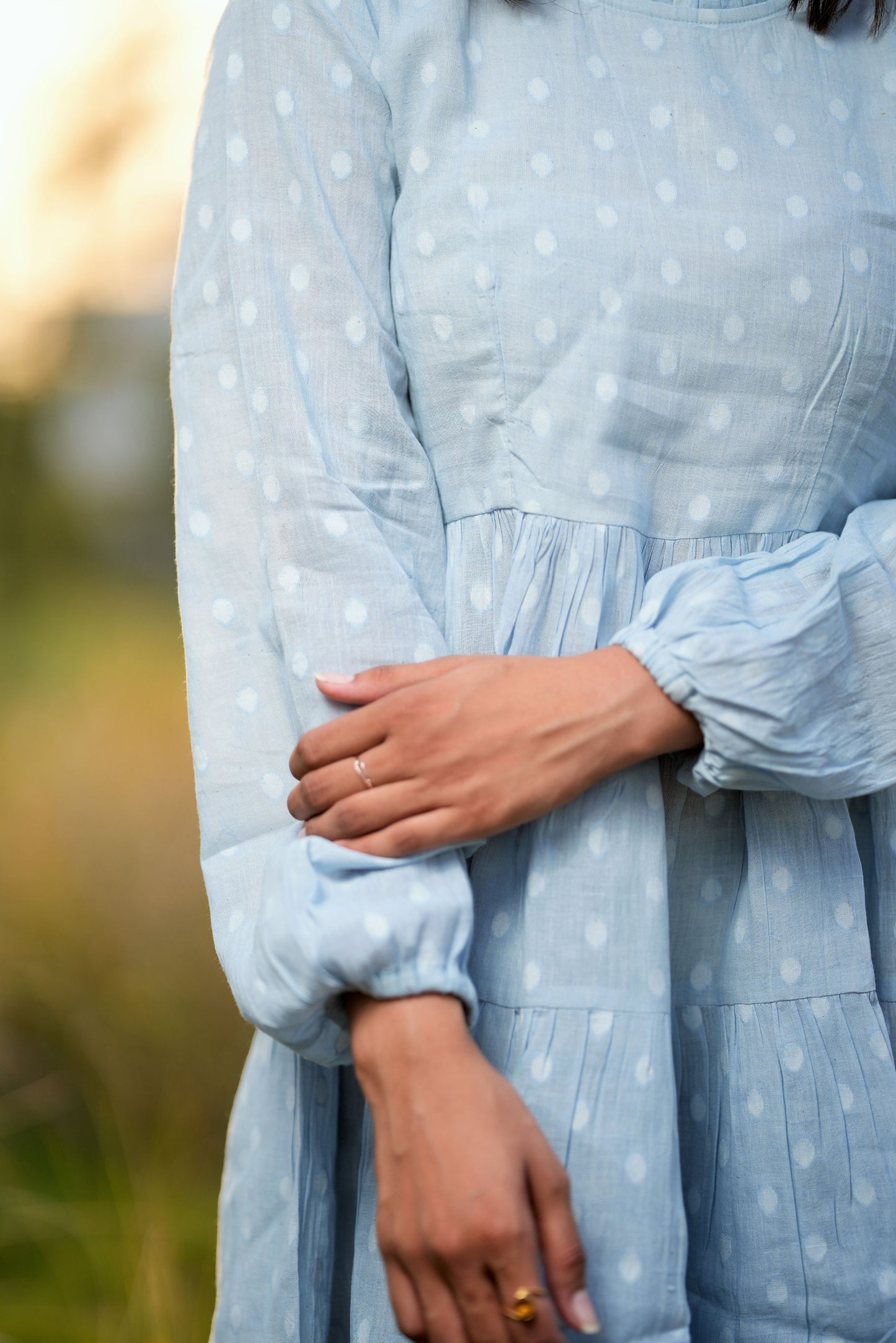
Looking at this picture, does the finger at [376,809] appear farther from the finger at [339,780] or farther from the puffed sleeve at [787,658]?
the puffed sleeve at [787,658]

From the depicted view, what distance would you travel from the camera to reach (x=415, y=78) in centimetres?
54

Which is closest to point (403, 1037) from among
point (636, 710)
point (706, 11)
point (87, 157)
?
point (636, 710)

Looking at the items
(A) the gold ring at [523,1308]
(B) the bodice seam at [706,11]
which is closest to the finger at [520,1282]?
(A) the gold ring at [523,1308]

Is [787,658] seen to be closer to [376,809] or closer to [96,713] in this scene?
[376,809]

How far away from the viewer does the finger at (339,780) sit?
456 millimetres

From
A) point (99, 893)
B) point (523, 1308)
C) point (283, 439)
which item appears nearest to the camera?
point (523, 1308)

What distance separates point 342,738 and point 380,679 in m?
0.04

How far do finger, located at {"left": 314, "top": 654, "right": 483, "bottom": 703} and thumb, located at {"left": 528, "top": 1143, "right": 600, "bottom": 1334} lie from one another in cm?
21

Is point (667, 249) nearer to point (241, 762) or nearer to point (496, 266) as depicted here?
point (496, 266)

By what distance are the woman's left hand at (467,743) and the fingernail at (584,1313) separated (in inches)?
7.4

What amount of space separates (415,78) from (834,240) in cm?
24

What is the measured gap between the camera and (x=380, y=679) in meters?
0.48

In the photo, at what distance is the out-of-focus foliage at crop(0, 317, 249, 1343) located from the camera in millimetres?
1418

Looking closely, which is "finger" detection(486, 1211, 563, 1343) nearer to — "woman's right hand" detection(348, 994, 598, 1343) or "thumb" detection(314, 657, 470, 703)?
"woman's right hand" detection(348, 994, 598, 1343)
